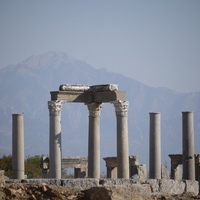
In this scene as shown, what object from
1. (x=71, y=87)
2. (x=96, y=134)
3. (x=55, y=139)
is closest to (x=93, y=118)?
(x=96, y=134)

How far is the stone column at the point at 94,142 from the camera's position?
46.0m

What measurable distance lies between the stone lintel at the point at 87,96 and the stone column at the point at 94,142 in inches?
19.0

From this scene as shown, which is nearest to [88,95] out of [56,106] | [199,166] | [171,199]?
[56,106]

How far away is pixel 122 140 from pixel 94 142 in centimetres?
304

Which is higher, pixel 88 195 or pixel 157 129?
pixel 157 129

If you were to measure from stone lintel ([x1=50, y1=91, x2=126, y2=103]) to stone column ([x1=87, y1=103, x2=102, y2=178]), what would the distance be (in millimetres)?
483

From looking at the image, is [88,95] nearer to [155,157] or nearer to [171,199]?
[155,157]

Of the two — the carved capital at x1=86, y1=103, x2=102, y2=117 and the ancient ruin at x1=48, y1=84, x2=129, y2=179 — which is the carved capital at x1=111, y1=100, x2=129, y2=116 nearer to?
the ancient ruin at x1=48, y1=84, x2=129, y2=179

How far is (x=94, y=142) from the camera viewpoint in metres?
46.1

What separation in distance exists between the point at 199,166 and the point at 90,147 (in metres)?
7.79

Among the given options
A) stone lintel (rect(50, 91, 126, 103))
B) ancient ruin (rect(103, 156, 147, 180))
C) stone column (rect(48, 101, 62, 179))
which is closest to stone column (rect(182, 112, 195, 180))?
ancient ruin (rect(103, 156, 147, 180))

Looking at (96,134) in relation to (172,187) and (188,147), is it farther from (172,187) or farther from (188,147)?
(172,187)

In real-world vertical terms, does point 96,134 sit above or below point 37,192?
above

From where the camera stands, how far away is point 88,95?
150 ft
